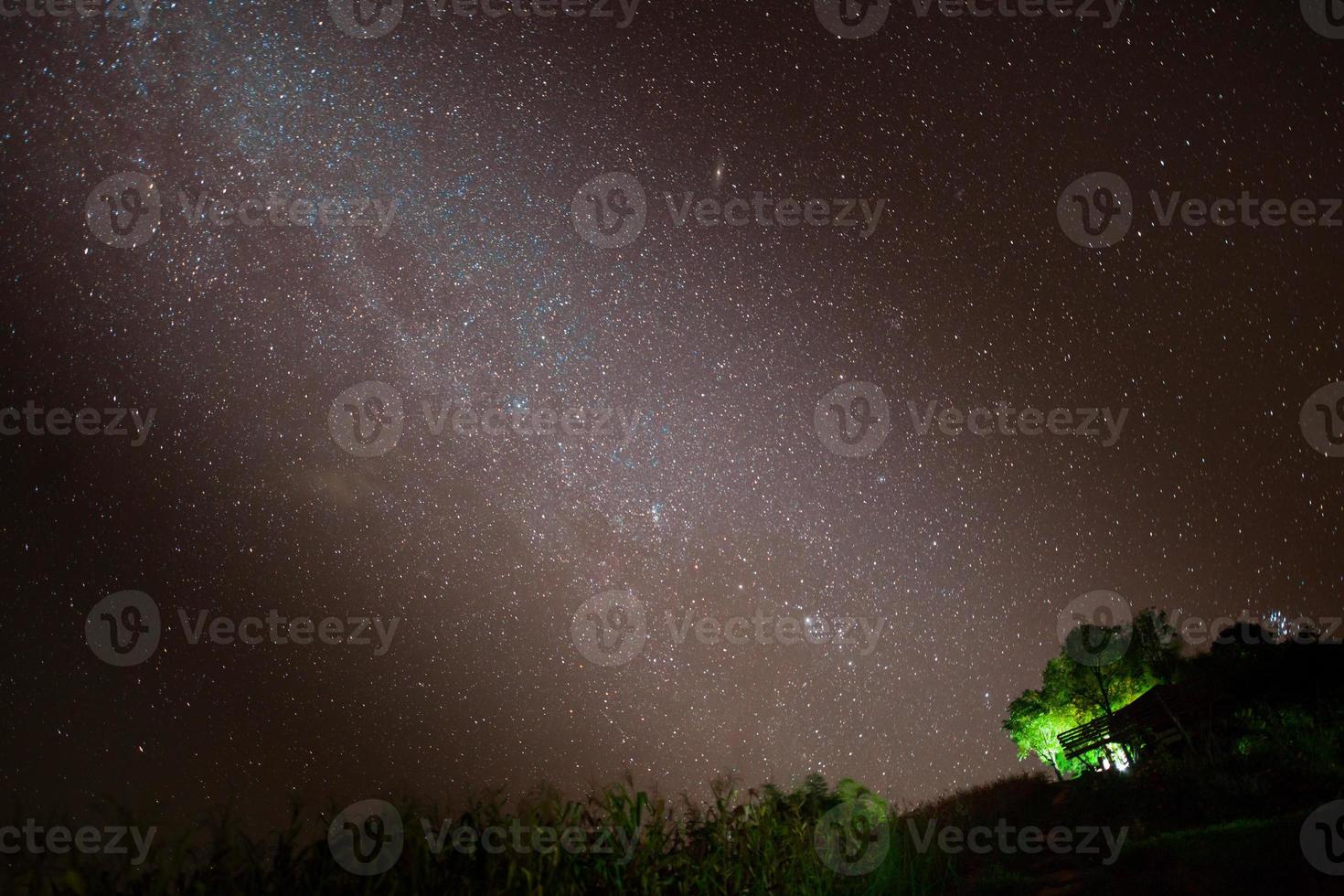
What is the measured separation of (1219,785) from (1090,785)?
1.80 meters

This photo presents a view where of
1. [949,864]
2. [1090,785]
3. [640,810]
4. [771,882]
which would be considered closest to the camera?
[640,810]

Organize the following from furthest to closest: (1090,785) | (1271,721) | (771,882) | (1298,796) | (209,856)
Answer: (1271,721) → (1090,785) → (1298,796) → (771,882) → (209,856)

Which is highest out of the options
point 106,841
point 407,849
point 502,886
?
point 106,841

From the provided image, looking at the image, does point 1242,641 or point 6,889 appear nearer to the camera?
point 6,889

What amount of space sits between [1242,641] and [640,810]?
64.0 feet

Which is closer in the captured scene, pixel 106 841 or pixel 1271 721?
pixel 106 841

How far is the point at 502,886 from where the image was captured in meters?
4.68

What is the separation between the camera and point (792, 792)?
7133 millimetres

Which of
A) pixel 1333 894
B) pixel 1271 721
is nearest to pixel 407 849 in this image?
pixel 1333 894

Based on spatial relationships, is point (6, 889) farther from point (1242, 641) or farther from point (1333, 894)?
point (1242, 641)

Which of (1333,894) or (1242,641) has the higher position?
(1242,641)

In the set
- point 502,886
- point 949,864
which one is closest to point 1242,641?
point 949,864

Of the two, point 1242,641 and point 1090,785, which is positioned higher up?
point 1242,641

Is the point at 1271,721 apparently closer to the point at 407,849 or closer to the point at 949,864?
the point at 949,864
